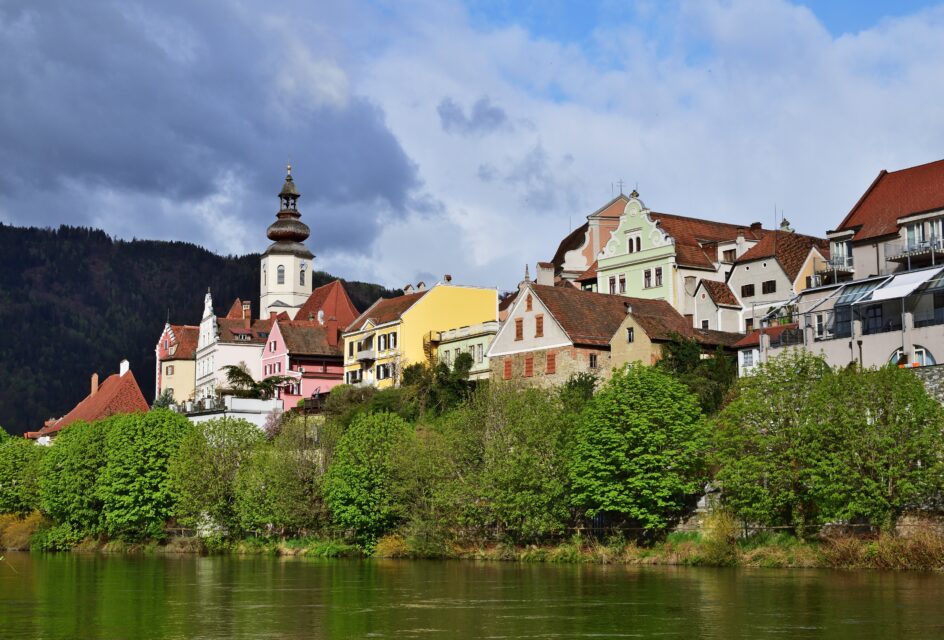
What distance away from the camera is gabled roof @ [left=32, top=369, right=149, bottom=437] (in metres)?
125

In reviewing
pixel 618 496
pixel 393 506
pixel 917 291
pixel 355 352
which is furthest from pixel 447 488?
pixel 355 352

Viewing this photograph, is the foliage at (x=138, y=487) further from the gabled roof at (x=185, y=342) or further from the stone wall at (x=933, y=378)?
the stone wall at (x=933, y=378)

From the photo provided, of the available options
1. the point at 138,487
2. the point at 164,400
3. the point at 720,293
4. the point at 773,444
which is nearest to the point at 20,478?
the point at 138,487

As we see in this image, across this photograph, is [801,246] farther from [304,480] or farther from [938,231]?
[304,480]

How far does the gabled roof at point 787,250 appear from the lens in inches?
3553

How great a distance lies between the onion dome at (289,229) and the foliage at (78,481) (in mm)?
48607

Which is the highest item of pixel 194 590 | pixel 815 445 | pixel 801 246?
pixel 801 246

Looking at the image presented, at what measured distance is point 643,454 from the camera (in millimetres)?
65000

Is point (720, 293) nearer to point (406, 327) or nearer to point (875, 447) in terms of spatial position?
point (406, 327)

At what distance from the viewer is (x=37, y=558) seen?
8619cm

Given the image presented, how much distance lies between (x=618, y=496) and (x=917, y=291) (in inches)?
753

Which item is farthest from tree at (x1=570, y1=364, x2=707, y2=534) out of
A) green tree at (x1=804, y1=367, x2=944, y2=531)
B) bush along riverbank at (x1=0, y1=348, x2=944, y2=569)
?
green tree at (x1=804, y1=367, x2=944, y2=531)

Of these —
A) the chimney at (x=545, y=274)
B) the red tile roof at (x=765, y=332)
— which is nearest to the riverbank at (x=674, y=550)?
the red tile roof at (x=765, y=332)

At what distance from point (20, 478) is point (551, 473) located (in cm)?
5598
